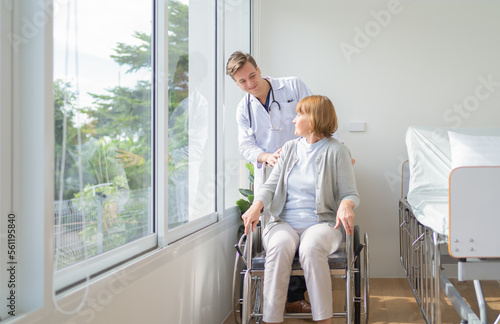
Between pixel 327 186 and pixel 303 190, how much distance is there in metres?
0.11

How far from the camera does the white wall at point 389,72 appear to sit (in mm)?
3502

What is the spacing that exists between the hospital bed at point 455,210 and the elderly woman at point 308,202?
0.39 meters

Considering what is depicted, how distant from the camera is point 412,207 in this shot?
8.52 ft

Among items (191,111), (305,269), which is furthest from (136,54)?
(305,269)

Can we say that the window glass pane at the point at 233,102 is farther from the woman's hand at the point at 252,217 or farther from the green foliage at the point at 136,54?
the green foliage at the point at 136,54

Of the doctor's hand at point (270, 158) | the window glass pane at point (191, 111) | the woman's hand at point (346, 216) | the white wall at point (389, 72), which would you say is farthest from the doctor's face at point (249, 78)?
the white wall at point (389, 72)

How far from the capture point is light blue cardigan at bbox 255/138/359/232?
2.20m

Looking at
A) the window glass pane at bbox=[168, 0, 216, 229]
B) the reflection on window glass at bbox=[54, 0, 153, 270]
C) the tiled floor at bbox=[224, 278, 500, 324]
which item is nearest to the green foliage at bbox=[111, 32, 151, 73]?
the reflection on window glass at bbox=[54, 0, 153, 270]

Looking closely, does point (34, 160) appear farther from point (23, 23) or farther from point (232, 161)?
point (232, 161)

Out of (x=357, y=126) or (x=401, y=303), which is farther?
(x=357, y=126)

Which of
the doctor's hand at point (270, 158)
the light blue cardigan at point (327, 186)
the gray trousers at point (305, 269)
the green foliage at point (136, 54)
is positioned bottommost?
the gray trousers at point (305, 269)

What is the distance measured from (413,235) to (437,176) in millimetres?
442

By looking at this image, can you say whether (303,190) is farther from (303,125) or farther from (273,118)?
(273,118)

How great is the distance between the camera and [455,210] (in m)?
1.85
